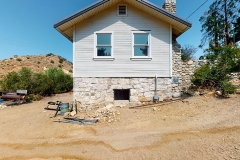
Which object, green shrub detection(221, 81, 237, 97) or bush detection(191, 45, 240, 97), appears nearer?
green shrub detection(221, 81, 237, 97)

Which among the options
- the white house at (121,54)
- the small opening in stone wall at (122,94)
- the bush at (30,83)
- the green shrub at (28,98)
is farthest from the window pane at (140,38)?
the bush at (30,83)

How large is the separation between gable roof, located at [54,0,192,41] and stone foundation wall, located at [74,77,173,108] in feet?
10.5

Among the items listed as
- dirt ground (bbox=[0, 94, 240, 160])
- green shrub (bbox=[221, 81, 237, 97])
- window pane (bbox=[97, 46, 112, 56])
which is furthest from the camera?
window pane (bbox=[97, 46, 112, 56])

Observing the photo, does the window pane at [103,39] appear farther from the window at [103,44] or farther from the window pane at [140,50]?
the window pane at [140,50]

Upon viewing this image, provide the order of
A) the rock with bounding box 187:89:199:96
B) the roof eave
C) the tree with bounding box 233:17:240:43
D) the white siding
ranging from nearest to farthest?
the roof eave < the white siding < the rock with bounding box 187:89:199:96 < the tree with bounding box 233:17:240:43

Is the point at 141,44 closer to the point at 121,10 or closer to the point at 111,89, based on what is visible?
the point at 121,10

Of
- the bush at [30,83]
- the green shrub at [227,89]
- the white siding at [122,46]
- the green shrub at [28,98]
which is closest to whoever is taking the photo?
the green shrub at [227,89]

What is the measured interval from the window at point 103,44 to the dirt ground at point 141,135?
3614 mm

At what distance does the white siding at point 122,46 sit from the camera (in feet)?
29.2

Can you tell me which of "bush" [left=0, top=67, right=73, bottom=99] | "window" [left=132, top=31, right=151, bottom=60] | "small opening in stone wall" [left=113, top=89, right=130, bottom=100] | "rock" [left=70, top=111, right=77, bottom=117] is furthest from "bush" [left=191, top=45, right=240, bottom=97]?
"bush" [left=0, top=67, right=73, bottom=99]

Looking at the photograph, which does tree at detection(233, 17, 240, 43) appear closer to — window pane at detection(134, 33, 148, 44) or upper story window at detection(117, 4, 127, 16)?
window pane at detection(134, 33, 148, 44)

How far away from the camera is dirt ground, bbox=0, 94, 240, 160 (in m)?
4.04

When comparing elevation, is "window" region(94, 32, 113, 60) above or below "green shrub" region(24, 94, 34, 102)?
above

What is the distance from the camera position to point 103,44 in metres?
9.02
